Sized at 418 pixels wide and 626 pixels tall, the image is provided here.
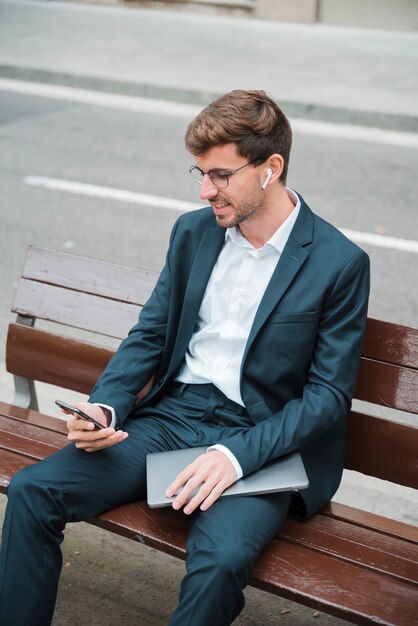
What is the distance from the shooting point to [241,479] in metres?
3.15

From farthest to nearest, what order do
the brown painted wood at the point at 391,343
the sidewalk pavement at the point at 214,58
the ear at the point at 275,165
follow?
the sidewalk pavement at the point at 214,58
the brown painted wood at the point at 391,343
the ear at the point at 275,165

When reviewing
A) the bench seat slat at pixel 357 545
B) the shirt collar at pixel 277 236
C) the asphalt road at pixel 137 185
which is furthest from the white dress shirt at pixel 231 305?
the asphalt road at pixel 137 185

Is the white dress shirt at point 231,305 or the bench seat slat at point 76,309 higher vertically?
the white dress shirt at point 231,305

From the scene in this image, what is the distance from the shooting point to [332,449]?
3.38 m

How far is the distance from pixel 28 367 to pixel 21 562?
4.07ft

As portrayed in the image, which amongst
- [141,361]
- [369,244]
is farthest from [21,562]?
[369,244]

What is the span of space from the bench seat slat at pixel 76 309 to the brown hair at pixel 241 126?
→ 93cm

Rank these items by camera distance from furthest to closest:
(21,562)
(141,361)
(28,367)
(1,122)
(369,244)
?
(1,122) < (369,244) < (28,367) < (141,361) < (21,562)

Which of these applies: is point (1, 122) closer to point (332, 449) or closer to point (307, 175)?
point (307, 175)

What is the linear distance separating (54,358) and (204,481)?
1243 mm

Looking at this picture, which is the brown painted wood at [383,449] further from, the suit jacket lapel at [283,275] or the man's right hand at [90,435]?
the man's right hand at [90,435]

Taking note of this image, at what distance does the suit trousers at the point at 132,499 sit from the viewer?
9.45 ft

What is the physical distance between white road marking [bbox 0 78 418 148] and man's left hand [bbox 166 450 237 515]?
7099 millimetres

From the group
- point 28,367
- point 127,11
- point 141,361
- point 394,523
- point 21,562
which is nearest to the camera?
point 21,562
